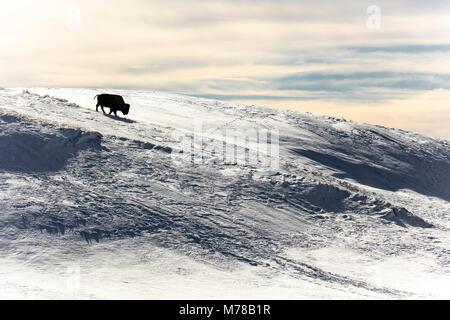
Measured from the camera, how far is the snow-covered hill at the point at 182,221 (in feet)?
50.3

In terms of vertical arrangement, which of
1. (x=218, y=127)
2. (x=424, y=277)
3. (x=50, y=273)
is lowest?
(x=424, y=277)

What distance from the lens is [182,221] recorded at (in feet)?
62.6

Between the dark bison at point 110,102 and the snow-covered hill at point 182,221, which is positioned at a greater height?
the dark bison at point 110,102

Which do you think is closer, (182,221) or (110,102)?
(182,221)

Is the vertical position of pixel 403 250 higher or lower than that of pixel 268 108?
lower

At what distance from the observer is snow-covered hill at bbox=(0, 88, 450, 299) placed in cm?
1532

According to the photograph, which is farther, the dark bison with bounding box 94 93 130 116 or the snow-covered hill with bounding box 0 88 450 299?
the dark bison with bounding box 94 93 130 116

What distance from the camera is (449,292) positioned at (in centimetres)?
1648

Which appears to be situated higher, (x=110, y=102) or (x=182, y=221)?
(x=110, y=102)

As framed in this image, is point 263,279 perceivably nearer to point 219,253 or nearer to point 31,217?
point 219,253

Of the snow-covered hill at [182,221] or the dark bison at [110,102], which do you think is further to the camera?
the dark bison at [110,102]
